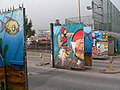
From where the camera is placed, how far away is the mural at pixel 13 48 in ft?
21.2

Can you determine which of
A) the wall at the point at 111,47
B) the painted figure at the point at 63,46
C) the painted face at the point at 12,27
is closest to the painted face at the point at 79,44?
the painted figure at the point at 63,46

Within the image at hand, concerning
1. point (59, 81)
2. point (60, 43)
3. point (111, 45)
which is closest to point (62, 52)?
point (60, 43)

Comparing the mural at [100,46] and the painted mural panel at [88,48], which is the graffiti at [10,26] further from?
the mural at [100,46]

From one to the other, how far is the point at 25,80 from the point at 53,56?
31.7ft

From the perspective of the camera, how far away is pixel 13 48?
22.3 feet

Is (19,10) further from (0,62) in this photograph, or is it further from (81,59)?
(81,59)

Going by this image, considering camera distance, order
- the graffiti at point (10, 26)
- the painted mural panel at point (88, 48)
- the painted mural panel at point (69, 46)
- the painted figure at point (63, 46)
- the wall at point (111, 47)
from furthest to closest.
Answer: the wall at point (111, 47) → the painted mural panel at point (88, 48) → the painted figure at point (63, 46) → the painted mural panel at point (69, 46) → the graffiti at point (10, 26)

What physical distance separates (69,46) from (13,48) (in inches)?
339

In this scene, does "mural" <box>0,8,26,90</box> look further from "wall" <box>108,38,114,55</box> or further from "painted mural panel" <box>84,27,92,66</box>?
"wall" <box>108,38,114,55</box>

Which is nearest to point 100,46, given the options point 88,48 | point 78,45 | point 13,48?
point 88,48

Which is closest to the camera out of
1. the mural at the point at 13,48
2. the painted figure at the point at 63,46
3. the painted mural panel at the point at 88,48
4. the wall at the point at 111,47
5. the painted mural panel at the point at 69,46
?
the mural at the point at 13,48

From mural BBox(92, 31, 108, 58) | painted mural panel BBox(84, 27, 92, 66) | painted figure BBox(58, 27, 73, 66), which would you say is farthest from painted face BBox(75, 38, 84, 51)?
mural BBox(92, 31, 108, 58)

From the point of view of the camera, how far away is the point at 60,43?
15.6 m

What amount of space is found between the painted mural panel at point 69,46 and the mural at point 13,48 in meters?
7.99
